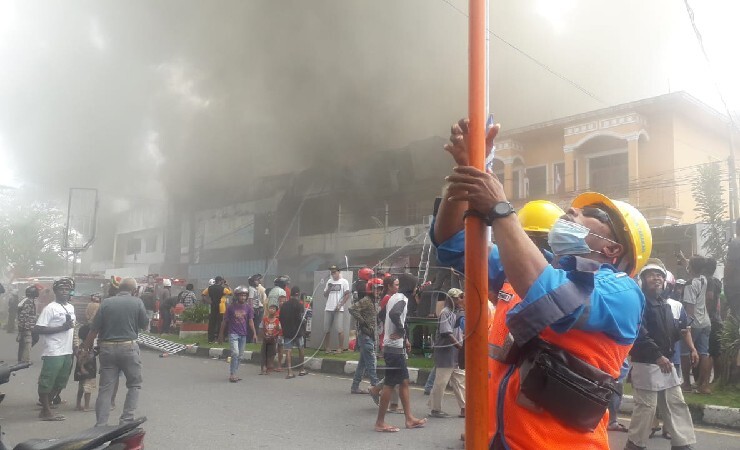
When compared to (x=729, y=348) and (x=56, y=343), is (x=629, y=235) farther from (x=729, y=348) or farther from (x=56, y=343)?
(x=729, y=348)

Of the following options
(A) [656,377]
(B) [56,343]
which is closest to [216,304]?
(B) [56,343]

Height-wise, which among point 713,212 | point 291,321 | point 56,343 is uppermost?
point 713,212

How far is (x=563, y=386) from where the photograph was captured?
54.6 inches

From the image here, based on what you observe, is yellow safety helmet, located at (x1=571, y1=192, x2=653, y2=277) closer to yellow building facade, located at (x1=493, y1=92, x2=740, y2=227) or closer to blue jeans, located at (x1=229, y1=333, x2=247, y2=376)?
blue jeans, located at (x1=229, y1=333, x2=247, y2=376)

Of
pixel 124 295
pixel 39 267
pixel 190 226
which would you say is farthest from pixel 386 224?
pixel 39 267

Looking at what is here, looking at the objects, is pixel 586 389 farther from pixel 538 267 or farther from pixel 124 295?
pixel 124 295

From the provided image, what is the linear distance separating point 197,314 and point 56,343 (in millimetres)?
8515

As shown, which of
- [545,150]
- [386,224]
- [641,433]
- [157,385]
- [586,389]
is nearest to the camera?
[586,389]

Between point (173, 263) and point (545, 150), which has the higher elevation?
point (545, 150)

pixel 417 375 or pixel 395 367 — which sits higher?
pixel 395 367

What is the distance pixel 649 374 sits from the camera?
4.36 metres

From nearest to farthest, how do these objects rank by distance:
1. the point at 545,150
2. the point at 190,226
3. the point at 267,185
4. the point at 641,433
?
the point at 641,433, the point at 545,150, the point at 267,185, the point at 190,226

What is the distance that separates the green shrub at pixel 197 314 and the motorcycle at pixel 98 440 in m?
12.1

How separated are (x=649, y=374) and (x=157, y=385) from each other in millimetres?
6425
